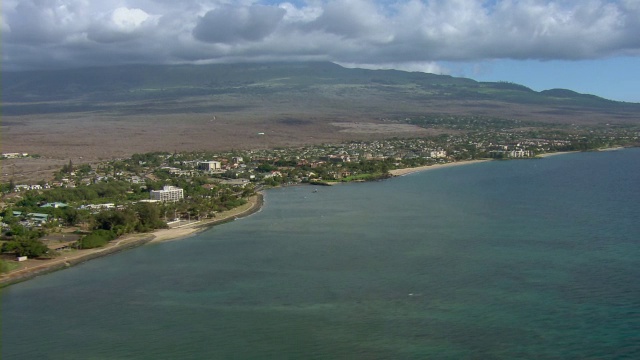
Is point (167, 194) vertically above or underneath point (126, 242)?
above

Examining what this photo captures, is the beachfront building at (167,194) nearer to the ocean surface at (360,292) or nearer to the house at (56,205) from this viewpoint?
the house at (56,205)

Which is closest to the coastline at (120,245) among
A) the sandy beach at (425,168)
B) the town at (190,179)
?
the town at (190,179)

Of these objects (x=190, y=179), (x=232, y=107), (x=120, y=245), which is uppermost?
(x=232, y=107)

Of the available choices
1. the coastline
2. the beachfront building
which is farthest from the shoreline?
the beachfront building

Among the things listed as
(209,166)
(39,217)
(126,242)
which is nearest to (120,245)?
(126,242)

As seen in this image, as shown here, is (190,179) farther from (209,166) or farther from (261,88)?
(261,88)

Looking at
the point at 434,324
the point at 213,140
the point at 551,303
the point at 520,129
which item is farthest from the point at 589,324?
the point at 520,129

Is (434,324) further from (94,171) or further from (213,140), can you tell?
(213,140)
